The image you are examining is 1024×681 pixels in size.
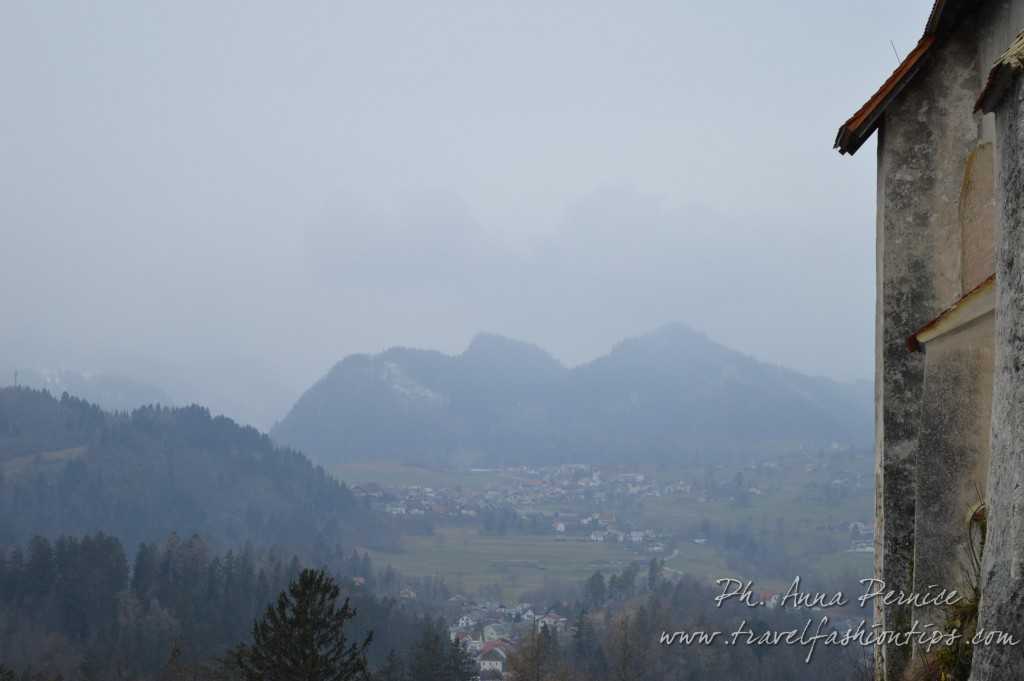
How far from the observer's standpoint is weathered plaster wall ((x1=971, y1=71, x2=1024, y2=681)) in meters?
4.95

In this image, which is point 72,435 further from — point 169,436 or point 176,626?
point 176,626

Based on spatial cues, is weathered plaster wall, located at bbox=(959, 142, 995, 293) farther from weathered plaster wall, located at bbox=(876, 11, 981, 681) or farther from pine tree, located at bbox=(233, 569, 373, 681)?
pine tree, located at bbox=(233, 569, 373, 681)

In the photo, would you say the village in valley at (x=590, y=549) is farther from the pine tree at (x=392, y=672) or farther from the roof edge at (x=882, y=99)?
the roof edge at (x=882, y=99)

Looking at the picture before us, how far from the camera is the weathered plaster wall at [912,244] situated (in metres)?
8.28

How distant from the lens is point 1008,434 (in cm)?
525

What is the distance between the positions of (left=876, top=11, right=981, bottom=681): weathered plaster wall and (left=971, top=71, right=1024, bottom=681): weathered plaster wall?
2.83 metres

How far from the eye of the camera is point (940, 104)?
8.34 metres

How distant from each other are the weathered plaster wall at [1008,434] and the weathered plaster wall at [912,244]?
2830 mm

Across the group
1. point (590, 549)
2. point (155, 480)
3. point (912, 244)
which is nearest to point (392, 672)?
point (912, 244)

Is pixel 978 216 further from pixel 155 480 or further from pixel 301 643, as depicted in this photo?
pixel 155 480

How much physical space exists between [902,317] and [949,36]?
7.33 ft

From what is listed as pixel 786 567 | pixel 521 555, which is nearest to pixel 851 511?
pixel 786 567

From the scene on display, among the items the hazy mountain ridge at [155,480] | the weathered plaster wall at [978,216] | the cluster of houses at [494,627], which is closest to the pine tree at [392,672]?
the cluster of houses at [494,627]

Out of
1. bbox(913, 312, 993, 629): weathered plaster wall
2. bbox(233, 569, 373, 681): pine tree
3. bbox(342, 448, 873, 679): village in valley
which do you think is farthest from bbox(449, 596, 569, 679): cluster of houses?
bbox(913, 312, 993, 629): weathered plaster wall
